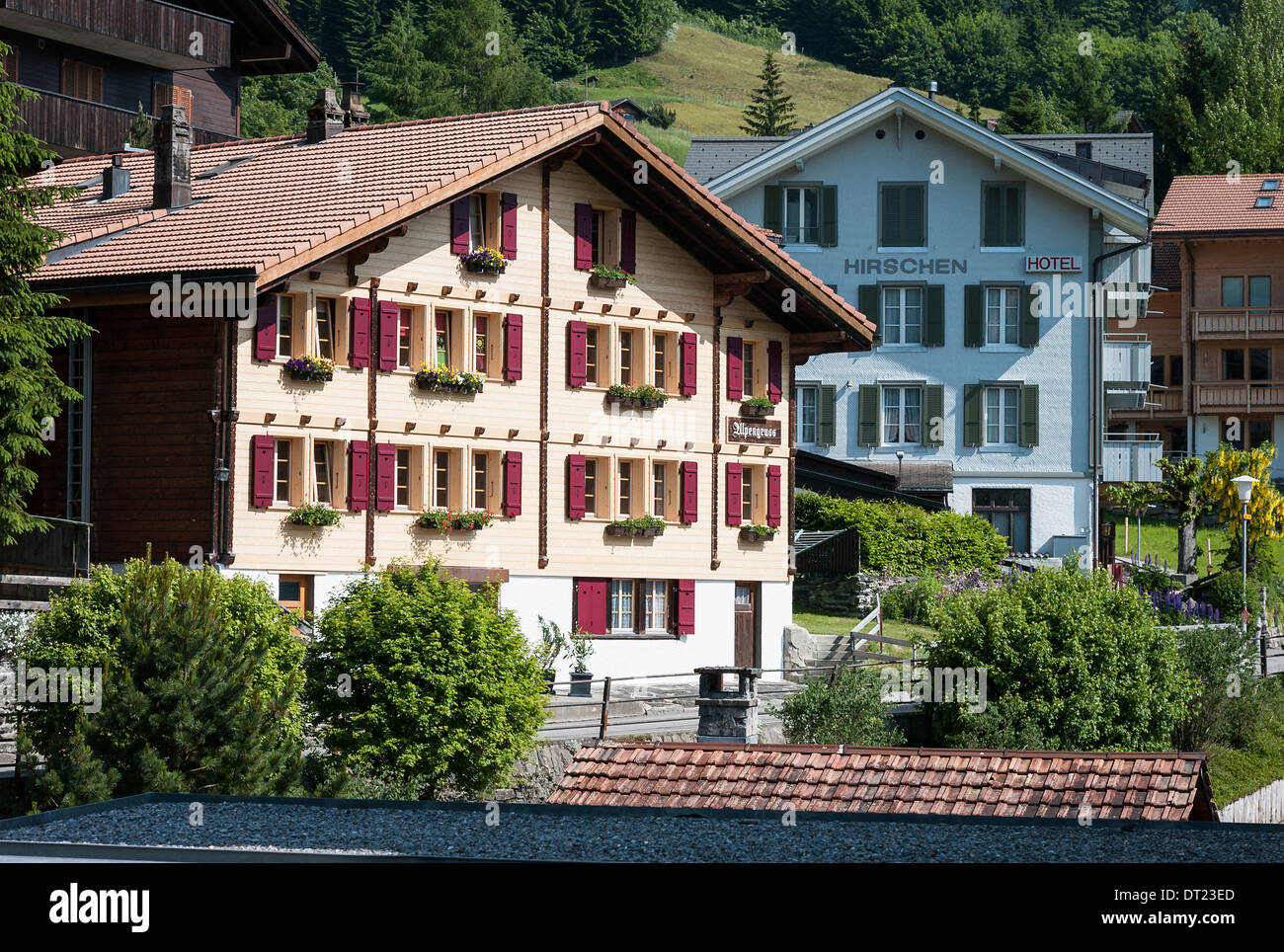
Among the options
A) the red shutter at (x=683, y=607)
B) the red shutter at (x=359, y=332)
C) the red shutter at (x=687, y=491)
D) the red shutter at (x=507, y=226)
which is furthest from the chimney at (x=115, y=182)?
the red shutter at (x=683, y=607)

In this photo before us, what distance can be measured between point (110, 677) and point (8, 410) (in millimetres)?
5122

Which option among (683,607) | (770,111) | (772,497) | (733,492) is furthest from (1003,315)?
(770,111)

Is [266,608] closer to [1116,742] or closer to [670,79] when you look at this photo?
[1116,742]

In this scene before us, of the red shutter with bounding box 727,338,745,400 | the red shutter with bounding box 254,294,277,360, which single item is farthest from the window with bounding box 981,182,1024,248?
the red shutter with bounding box 254,294,277,360

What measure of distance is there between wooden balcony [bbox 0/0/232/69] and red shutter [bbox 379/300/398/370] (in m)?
13.4

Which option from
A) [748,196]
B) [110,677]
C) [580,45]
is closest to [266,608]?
[110,677]

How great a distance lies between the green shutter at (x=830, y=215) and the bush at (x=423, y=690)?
2693cm

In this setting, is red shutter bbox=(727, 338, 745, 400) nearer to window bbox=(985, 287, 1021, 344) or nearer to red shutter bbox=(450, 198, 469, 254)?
red shutter bbox=(450, 198, 469, 254)

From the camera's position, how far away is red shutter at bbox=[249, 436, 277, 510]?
31.7 metres

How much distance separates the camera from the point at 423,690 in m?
26.3

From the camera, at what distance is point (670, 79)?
14212 centimetres

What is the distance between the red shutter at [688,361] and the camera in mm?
37969

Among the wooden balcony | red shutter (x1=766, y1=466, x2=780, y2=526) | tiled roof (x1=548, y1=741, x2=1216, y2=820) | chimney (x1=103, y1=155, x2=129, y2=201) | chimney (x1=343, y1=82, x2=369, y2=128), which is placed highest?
the wooden balcony

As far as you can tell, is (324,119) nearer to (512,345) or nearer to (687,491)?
(512,345)
